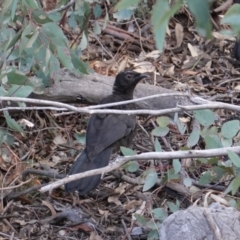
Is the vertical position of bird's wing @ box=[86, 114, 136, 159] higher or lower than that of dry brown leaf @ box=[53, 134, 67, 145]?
higher

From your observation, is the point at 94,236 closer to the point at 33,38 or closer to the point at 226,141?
the point at 226,141

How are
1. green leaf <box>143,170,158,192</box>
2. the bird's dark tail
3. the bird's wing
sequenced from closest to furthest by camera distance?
1. green leaf <box>143,170,158,192</box>
2. the bird's dark tail
3. the bird's wing

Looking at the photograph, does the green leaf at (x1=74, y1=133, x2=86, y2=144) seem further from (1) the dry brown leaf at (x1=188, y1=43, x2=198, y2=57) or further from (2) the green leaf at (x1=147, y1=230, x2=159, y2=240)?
(1) the dry brown leaf at (x1=188, y1=43, x2=198, y2=57)

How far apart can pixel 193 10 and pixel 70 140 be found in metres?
4.24

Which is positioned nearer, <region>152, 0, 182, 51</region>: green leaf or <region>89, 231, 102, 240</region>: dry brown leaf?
→ <region>152, 0, 182, 51</region>: green leaf

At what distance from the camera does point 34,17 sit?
3383 millimetres

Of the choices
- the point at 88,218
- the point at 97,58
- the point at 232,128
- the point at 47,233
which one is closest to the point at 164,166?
the point at 88,218

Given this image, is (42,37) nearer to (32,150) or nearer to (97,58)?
(32,150)

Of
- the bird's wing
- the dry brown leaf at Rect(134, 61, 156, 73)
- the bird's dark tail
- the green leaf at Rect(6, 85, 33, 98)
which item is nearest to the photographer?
the green leaf at Rect(6, 85, 33, 98)

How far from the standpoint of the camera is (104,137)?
186 inches

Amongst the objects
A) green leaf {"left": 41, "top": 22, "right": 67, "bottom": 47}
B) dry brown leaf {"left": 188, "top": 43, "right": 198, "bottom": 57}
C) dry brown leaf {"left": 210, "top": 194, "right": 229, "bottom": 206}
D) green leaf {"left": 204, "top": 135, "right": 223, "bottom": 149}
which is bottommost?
dry brown leaf {"left": 188, "top": 43, "right": 198, "bottom": 57}

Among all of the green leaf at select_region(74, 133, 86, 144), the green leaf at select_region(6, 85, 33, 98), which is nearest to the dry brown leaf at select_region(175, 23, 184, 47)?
the green leaf at select_region(74, 133, 86, 144)

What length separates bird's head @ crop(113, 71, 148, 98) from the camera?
17.2 feet

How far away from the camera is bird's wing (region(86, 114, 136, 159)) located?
462cm
